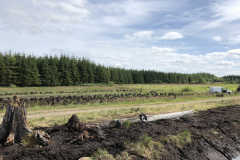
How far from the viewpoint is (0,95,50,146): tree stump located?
693 centimetres

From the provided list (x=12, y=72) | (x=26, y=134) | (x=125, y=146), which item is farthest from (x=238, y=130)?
(x=12, y=72)

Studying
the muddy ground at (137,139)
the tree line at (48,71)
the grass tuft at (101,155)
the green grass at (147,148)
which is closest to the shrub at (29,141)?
the muddy ground at (137,139)

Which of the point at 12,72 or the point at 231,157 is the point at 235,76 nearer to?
the point at 12,72

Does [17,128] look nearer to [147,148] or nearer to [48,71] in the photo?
[147,148]

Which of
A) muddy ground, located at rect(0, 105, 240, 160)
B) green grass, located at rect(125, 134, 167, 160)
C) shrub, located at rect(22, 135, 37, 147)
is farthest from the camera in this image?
green grass, located at rect(125, 134, 167, 160)

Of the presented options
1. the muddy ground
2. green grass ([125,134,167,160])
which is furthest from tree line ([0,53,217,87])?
green grass ([125,134,167,160])

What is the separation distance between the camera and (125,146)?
747cm

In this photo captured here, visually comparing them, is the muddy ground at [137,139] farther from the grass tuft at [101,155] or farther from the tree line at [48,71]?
the tree line at [48,71]

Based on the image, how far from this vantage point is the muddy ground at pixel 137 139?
21.3 ft

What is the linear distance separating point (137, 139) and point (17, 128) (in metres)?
4.61

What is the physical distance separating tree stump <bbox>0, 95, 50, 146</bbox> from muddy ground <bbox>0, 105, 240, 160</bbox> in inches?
12.4

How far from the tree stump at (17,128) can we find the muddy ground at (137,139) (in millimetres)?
316

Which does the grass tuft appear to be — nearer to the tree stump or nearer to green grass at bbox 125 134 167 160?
green grass at bbox 125 134 167 160

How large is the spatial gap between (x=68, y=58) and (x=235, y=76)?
129 m
